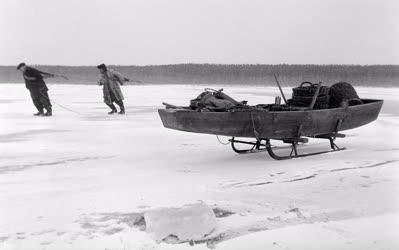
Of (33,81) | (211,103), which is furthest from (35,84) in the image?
(211,103)

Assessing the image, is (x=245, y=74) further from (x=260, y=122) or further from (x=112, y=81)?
(x=260, y=122)

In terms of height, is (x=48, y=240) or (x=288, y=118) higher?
(x=288, y=118)

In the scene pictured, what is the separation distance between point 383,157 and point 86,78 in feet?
144

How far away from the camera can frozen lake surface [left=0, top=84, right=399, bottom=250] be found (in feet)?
13.6

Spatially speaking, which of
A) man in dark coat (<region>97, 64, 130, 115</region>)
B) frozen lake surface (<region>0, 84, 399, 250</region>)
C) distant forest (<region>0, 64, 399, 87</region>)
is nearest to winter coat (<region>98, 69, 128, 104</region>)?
man in dark coat (<region>97, 64, 130, 115</region>)

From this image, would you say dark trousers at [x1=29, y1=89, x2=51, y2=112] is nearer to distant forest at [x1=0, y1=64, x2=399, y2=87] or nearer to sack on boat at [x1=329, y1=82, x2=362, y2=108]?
sack on boat at [x1=329, y1=82, x2=362, y2=108]

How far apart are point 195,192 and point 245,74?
124 ft

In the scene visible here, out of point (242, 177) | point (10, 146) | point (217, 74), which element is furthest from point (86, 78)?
point (242, 177)

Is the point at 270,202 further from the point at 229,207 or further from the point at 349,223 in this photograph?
the point at 349,223

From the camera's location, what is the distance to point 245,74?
42875 mm

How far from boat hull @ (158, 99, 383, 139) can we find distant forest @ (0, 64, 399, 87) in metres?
26.0

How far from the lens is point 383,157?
295 inches

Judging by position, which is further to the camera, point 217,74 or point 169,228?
point 217,74

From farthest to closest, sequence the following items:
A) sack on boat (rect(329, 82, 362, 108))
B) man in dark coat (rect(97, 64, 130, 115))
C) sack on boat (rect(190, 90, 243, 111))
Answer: man in dark coat (rect(97, 64, 130, 115)) → sack on boat (rect(329, 82, 362, 108)) → sack on boat (rect(190, 90, 243, 111))
